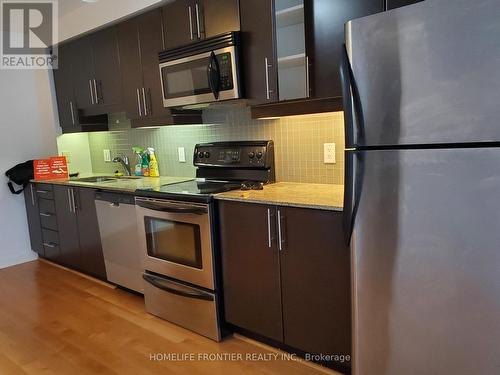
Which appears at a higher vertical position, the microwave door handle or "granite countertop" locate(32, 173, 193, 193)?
the microwave door handle

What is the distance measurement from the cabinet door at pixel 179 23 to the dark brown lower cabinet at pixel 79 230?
1370mm

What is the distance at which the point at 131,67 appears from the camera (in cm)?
296

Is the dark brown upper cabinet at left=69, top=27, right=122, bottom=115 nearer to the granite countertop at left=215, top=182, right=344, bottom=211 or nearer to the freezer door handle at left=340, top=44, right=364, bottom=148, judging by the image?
the granite countertop at left=215, top=182, right=344, bottom=211

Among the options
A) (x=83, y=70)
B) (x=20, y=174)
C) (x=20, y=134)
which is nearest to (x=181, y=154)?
(x=83, y=70)

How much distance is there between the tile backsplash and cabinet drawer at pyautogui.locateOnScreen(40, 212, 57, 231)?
3.01 feet

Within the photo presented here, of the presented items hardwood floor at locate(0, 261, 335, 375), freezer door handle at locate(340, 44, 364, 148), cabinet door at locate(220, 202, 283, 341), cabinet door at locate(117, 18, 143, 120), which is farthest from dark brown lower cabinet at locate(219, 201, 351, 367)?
cabinet door at locate(117, 18, 143, 120)

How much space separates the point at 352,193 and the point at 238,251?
0.93 m

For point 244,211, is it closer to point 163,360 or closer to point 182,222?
point 182,222

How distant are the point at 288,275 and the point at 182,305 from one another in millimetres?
841

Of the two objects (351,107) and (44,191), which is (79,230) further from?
(351,107)

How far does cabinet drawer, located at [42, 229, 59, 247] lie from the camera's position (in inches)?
144

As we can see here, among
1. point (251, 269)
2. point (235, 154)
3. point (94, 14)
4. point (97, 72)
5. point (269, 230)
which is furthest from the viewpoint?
point (97, 72)

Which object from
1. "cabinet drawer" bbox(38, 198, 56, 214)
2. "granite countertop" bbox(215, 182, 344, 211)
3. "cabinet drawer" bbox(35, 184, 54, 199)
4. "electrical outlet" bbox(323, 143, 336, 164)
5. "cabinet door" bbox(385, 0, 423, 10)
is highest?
"cabinet door" bbox(385, 0, 423, 10)

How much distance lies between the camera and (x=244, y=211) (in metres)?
2.06
